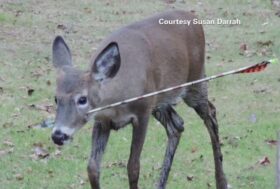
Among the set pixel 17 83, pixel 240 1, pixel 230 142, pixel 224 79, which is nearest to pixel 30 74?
pixel 17 83

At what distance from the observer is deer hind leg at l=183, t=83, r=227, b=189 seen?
8.47 meters

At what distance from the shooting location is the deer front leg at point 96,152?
288 inches

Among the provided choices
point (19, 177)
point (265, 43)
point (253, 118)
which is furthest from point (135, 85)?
point (265, 43)

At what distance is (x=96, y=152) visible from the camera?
745 cm

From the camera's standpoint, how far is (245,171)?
9.05 m

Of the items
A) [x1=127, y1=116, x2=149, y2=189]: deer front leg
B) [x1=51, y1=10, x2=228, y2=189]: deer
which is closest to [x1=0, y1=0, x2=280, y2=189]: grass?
[x1=51, y1=10, x2=228, y2=189]: deer

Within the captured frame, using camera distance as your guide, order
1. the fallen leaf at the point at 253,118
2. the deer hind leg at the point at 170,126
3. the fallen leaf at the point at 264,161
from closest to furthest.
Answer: the deer hind leg at the point at 170,126 → the fallen leaf at the point at 264,161 → the fallen leaf at the point at 253,118

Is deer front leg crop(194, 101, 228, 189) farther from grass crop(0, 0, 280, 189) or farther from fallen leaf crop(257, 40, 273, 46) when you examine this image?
fallen leaf crop(257, 40, 273, 46)

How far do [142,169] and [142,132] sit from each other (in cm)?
166

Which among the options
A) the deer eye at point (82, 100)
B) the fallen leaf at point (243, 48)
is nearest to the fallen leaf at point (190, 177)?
the deer eye at point (82, 100)

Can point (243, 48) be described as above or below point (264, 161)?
above

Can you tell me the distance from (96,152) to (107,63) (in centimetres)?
95

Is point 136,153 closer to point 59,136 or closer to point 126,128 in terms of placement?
point 59,136

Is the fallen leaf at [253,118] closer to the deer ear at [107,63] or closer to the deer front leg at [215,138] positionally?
the deer front leg at [215,138]
